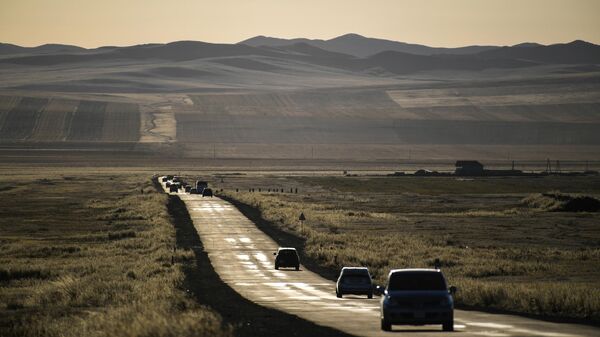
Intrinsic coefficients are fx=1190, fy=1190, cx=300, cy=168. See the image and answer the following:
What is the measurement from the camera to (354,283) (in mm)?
44219

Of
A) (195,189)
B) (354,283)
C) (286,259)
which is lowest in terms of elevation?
(195,189)

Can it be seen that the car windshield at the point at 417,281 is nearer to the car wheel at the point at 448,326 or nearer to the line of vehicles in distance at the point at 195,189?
the car wheel at the point at 448,326

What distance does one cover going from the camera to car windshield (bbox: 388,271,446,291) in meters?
29.3

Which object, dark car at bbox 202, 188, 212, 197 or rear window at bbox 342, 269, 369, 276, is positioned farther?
dark car at bbox 202, 188, 212, 197

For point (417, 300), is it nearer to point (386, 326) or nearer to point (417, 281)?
point (417, 281)

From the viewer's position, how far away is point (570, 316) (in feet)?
114

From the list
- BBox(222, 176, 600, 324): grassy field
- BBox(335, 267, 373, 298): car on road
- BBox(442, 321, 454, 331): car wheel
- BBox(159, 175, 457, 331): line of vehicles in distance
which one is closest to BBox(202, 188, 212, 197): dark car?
BBox(222, 176, 600, 324): grassy field

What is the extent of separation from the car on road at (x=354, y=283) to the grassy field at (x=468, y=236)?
3562 mm

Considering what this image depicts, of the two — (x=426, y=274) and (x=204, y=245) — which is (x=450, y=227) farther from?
(x=426, y=274)

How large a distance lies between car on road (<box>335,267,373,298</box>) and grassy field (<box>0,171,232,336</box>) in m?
5.76

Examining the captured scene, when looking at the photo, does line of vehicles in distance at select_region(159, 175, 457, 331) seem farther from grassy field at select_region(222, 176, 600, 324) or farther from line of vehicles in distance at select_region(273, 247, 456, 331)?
grassy field at select_region(222, 176, 600, 324)

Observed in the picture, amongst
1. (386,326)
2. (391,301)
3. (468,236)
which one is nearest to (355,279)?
(386,326)

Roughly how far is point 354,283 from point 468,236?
35.7 m

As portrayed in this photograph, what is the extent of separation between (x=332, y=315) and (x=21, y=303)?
12274mm
